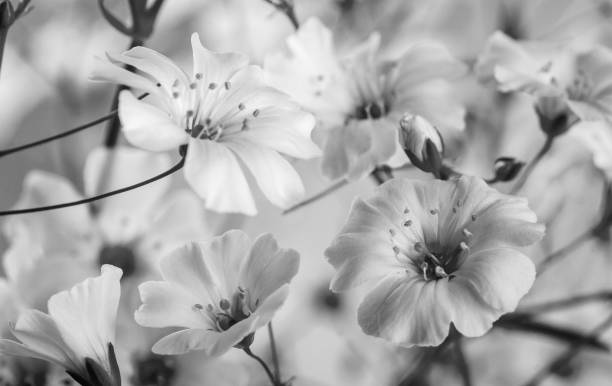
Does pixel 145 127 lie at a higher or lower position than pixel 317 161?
higher

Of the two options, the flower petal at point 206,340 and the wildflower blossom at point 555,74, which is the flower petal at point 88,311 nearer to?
the flower petal at point 206,340

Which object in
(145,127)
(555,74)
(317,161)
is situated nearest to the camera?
(145,127)

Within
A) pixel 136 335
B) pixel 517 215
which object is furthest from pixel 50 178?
pixel 517 215

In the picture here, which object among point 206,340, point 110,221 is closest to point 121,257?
point 110,221

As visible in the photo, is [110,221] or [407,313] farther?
[110,221]

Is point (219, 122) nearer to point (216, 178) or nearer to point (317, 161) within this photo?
point (216, 178)

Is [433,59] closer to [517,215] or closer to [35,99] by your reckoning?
[517,215]

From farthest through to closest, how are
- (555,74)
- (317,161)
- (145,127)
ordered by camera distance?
(317,161)
(555,74)
(145,127)
